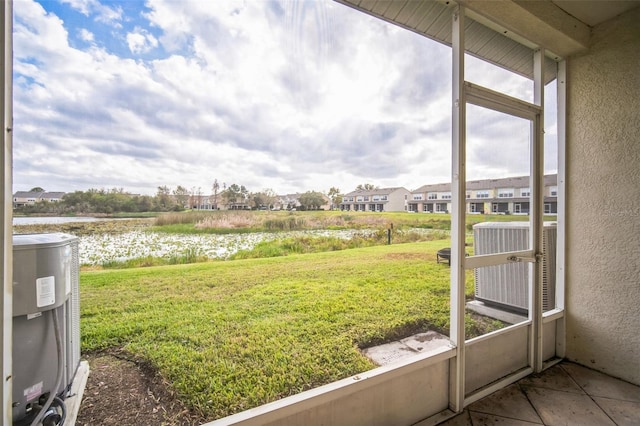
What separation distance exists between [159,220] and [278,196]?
0.71 m

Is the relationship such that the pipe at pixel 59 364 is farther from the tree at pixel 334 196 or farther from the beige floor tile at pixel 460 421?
the beige floor tile at pixel 460 421

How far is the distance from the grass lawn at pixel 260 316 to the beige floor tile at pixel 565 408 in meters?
0.63

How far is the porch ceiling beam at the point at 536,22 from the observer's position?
1.71 metres

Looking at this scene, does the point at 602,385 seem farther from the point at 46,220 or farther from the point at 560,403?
the point at 46,220

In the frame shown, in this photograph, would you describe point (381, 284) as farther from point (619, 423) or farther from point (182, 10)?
point (182, 10)

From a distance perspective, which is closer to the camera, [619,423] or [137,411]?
[137,411]

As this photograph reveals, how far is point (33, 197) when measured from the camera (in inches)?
41.4

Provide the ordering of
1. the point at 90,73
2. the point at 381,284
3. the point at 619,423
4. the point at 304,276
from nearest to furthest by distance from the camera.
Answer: the point at 90,73 < the point at 619,423 < the point at 304,276 < the point at 381,284

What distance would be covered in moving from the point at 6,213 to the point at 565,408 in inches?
117

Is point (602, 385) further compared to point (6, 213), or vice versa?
point (602, 385)

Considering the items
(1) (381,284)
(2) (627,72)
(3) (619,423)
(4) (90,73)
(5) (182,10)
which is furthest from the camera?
(1) (381,284)

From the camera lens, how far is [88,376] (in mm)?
1268

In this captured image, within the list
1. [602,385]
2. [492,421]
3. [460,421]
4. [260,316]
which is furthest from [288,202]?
[602,385]

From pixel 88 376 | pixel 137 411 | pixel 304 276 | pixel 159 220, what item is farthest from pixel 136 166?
pixel 304 276
